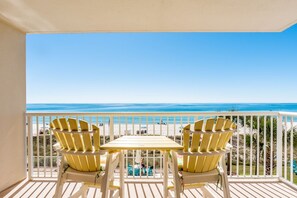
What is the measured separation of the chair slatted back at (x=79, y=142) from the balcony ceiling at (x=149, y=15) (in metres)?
1.63

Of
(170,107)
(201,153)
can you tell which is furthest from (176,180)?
(170,107)

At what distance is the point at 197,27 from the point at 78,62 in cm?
2301

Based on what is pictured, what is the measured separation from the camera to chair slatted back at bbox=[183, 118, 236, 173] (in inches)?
95.6

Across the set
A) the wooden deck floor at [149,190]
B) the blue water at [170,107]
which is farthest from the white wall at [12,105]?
the blue water at [170,107]

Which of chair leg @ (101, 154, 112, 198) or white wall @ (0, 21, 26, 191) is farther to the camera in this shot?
white wall @ (0, 21, 26, 191)

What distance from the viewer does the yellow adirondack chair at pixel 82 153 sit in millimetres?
2480

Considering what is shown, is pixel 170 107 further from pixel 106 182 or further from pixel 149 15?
pixel 106 182

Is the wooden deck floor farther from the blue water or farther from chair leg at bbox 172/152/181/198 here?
the blue water

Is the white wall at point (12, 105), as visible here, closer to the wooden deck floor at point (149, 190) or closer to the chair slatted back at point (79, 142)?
the wooden deck floor at point (149, 190)

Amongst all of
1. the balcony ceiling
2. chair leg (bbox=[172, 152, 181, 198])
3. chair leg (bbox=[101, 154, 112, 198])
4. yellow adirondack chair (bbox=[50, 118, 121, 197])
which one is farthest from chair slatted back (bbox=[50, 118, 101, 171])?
the balcony ceiling

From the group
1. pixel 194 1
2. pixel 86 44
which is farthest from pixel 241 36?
pixel 194 1

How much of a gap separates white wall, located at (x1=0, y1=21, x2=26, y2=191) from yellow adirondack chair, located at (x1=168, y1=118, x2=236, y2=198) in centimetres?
277

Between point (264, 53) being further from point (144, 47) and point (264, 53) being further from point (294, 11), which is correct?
point (294, 11)

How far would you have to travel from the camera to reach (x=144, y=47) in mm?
→ 23984
